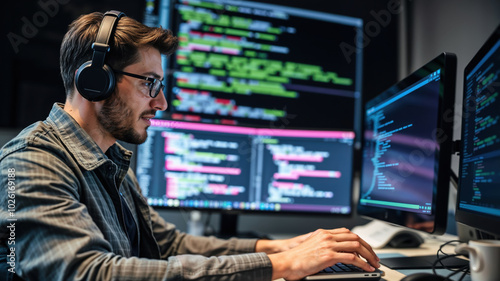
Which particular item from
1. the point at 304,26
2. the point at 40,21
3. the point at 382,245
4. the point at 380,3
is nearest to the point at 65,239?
the point at 382,245

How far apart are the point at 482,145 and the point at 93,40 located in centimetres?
89

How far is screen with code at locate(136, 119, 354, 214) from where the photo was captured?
1424mm

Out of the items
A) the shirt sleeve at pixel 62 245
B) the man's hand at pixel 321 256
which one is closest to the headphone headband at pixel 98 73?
the shirt sleeve at pixel 62 245

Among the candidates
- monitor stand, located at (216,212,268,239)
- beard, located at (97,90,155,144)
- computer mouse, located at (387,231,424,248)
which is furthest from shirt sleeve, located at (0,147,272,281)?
monitor stand, located at (216,212,268,239)

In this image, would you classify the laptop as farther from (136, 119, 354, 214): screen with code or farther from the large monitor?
the large monitor

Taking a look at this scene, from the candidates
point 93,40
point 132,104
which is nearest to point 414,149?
point 132,104

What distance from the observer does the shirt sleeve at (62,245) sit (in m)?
0.62

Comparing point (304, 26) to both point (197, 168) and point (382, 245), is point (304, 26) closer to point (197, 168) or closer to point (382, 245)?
point (197, 168)

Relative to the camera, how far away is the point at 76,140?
0.84 m

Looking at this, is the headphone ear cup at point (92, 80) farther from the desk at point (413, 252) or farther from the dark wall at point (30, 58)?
the dark wall at point (30, 58)

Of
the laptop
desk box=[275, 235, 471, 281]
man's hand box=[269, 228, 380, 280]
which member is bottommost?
desk box=[275, 235, 471, 281]

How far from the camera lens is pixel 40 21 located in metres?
1.64

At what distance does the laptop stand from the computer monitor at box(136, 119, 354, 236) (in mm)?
729

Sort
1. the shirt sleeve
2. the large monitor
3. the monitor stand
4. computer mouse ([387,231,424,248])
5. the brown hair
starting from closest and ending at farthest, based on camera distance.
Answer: the shirt sleeve → the brown hair → computer mouse ([387,231,424,248]) → the monitor stand → the large monitor
